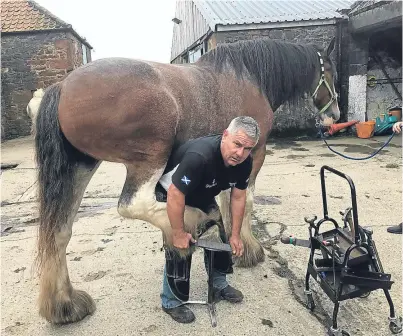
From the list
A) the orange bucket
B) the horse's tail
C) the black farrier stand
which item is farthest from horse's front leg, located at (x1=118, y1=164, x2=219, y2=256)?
the orange bucket

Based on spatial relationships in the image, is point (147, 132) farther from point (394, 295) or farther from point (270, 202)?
point (270, 202)

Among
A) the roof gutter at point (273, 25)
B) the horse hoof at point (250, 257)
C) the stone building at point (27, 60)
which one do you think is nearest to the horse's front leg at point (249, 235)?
the horse hoof at point (250, 257)

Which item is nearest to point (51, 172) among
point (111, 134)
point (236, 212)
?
point (111, 134)

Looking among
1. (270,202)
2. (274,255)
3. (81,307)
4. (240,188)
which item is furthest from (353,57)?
(81,307)

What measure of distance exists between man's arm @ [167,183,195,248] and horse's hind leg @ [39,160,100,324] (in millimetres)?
739

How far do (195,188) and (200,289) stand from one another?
1.03 meters

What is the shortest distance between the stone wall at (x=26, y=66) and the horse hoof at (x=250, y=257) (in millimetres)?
11288

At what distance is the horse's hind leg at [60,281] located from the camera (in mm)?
2373

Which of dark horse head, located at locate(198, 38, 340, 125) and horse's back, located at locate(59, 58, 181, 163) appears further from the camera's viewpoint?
dark horse head, located at locate(198, 38, 340, 125)

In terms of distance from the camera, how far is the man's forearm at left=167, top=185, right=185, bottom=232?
206 centimetres

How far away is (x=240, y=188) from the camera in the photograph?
2336 mm

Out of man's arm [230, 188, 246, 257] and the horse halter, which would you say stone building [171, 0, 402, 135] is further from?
man's arm [230, 188, 246, 257]

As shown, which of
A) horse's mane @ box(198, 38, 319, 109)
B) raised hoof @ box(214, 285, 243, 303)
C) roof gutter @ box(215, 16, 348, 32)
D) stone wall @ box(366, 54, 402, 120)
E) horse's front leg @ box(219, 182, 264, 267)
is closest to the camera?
raised hoof @ box(214, 285, 243, 303)

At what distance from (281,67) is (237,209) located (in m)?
1.45
